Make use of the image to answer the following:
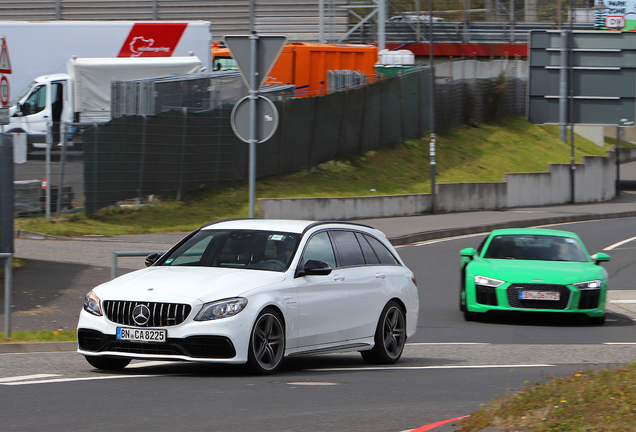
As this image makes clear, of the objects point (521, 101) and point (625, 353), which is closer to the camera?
point (625, 353)

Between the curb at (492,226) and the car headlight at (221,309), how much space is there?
54.4 ft

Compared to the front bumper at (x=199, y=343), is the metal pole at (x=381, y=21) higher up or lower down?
higher up

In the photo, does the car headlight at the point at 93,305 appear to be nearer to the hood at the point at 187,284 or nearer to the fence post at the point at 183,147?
the hood at the point at 187,284

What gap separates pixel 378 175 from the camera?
34.1m

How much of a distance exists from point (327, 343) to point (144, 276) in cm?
178

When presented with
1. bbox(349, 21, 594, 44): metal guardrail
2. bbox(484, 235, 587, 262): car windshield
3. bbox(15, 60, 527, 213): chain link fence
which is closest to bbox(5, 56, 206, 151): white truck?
bbox(15, 60, 527, 213): chain link fence

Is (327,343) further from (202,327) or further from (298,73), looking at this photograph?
(298,73)

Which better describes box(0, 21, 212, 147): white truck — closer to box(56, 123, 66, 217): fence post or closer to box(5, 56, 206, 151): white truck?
box(5, 56, 206, 151): white truck

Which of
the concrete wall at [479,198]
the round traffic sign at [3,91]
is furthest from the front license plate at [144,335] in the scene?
the concrete wall at [479,198]

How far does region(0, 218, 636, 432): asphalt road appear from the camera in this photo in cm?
656

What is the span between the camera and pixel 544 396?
242 inches

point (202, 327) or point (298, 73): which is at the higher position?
point (298, 73)

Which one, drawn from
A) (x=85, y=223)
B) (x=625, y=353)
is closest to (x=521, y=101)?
(x=85, y=223)

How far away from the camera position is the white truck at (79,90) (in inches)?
1224
